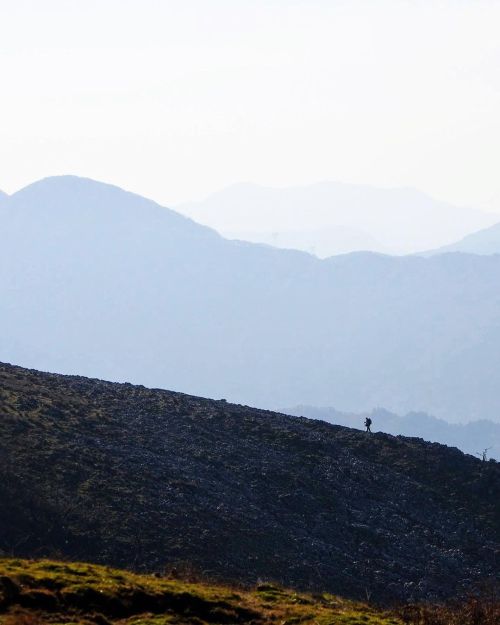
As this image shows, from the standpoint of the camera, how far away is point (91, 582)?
25484 mm

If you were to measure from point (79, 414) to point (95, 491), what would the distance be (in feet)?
34.5

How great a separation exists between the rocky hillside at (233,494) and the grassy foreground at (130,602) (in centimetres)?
1135

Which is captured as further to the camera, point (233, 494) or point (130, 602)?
point (233, 494)

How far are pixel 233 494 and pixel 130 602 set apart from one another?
82.4ft

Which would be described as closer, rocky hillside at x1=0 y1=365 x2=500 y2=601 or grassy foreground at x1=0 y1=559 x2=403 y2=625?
grassy foreground at x1=0 y1=559 x2=403 y2=625

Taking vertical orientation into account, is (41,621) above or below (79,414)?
below

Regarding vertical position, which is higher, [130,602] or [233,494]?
[233,494]

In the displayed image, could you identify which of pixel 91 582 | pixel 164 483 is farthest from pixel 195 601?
pixel 164 483

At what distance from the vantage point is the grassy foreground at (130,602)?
76.7 feet

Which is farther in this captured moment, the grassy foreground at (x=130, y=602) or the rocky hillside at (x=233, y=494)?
the rocky hillside at (x=233, y=494)

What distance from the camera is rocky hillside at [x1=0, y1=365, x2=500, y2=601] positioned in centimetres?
4156

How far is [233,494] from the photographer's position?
163ft

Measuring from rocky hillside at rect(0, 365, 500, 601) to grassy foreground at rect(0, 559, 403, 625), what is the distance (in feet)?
37.2

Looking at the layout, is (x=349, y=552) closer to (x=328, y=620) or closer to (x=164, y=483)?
(x=164, y=483)
